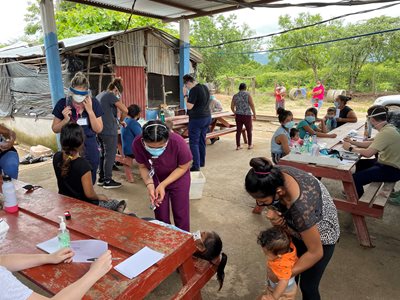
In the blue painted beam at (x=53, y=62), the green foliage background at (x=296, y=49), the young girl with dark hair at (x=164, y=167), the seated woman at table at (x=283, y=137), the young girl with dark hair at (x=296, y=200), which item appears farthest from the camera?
the green foliage background at (x=296, y=49)

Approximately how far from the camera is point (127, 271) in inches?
55.7

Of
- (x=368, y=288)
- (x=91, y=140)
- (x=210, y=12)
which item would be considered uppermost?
(x=210, y=12)

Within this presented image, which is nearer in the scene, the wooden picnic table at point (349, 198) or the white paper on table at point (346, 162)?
the wooden picnic table at point (349, 198)

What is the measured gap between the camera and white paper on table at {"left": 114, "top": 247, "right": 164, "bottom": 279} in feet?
4.64

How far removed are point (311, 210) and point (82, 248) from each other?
4.24 feet

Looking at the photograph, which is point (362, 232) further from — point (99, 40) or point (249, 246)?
point (99, 40)

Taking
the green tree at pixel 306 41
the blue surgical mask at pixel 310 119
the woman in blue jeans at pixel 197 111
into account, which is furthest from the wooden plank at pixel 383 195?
the green tree at pixel 306 41

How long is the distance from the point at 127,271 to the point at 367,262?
239 centimetres

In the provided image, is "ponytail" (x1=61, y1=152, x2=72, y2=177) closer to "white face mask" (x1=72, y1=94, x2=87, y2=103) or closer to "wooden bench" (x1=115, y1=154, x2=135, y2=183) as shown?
"white face mask" (x1=72, y1=94, x2=87, y2=103)

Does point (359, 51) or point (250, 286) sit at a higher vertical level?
point (359, 51)

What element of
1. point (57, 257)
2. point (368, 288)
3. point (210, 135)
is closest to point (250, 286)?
point (368, 288)

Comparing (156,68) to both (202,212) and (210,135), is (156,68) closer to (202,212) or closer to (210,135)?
(210,135)

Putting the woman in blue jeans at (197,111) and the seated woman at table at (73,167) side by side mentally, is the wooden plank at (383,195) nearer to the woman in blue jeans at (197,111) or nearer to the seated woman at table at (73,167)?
the seated woman at table at (73,167)

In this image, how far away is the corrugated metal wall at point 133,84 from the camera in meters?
8.19
